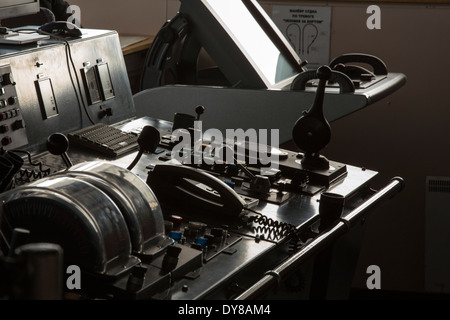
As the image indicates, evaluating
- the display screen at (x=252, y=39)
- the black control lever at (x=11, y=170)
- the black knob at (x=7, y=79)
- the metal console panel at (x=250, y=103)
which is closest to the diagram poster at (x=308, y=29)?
the display screen at (x=252, y=39)

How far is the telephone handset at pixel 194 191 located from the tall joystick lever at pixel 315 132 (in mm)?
439

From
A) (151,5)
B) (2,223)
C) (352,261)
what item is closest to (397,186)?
(352,261)

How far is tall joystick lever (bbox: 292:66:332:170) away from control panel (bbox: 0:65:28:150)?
0.84 m

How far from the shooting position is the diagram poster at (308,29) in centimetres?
357

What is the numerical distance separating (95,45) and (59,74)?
0.74 ft

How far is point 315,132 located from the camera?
84.9 inches

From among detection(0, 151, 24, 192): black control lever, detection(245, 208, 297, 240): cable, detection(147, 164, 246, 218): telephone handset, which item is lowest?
detection(245, 208, 297, 240): cable

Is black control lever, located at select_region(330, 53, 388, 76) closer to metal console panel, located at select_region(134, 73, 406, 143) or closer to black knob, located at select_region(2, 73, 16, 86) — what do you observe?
metal console panel, located at select_region(134, 73, 406, 143)

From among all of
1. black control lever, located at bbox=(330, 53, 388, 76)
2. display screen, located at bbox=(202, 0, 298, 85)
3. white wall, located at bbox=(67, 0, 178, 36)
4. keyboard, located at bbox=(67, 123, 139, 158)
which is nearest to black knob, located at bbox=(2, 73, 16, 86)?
keyboard, located at bbox=(67, 123, 139, 158)

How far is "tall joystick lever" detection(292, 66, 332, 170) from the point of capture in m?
2.15

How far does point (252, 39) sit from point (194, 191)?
1292mm

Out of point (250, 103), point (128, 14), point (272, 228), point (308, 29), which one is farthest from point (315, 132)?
point (128, 14)

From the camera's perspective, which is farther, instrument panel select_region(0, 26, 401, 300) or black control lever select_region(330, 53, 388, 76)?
black control lever select_region(330, 53, 388, 76)

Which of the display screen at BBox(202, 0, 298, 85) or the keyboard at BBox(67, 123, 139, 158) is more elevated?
the display screen at BBox(202, 0, 298, 85)
